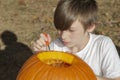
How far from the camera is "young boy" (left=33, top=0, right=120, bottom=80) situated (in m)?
3.30

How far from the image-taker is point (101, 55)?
350cm

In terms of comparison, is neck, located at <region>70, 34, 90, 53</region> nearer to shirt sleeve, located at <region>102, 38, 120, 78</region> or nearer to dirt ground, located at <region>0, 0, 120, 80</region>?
shirt sleeve, located at <region>102, 38, 120, 78</region>

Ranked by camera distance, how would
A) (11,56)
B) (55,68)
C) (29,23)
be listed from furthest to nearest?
(29,23) → (11,56) → (55,68)

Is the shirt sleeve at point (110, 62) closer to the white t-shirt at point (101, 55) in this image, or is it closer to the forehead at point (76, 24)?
the white t-shirt at point (101, 55)

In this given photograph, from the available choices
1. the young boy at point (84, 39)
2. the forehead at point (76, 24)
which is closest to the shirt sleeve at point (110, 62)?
the young boy at point (84, 39)

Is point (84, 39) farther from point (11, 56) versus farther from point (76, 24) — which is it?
point (11, 56)

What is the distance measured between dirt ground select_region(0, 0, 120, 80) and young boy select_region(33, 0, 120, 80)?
207 cm

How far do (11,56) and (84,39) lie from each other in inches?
98.2

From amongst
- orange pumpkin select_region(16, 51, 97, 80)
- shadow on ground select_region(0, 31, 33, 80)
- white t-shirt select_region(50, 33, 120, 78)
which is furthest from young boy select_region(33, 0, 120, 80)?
shadow on ground select_region(0, 31, 33, 80)

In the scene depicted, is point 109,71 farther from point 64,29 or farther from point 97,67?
point 64,29

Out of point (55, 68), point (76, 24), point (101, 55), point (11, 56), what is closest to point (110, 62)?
point (101, 55)

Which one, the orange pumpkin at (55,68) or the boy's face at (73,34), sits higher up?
the boy's face at (73,34)

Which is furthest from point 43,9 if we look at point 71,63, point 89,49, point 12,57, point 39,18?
point 71,63

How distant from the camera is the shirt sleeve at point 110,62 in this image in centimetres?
340
